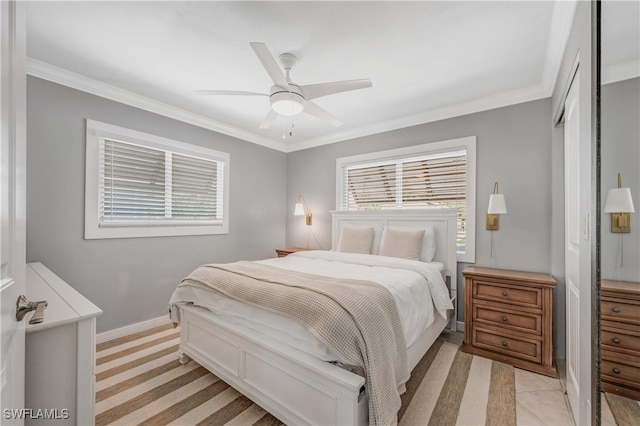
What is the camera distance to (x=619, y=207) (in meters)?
0.94

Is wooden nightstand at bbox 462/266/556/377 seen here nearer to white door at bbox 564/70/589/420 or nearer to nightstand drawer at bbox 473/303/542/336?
nightstand drawer at bbox 473/303/542/336

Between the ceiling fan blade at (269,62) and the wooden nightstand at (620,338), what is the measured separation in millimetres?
1938

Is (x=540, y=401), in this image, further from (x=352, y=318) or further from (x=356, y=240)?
(x=356, y=240)

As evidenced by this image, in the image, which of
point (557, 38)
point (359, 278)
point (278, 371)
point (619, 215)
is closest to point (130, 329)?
point (278, 371)

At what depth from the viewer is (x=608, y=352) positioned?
0.99 m

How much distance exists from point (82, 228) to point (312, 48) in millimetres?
2675

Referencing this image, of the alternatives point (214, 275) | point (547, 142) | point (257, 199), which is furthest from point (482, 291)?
Answer: point (257, 199)

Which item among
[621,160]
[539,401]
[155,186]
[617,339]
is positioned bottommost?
[539,401]

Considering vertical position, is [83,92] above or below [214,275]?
above

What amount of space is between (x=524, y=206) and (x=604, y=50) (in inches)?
80.2

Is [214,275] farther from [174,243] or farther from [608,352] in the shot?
[608,352]

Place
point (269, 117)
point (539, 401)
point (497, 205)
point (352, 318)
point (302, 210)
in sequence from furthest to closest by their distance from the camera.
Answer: point (302, 210) → point (497, 205) → point (269, 117) → point (539, 401) → point (352, 318)

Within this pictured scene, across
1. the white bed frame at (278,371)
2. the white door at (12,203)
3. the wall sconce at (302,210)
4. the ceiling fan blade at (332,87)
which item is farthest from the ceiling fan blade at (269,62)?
the wall sconce at (302,210)

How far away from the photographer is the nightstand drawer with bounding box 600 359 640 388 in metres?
0.83
